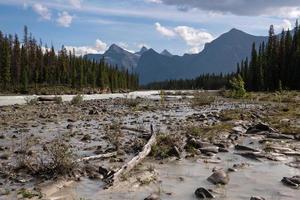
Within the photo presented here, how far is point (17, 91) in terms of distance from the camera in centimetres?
10900

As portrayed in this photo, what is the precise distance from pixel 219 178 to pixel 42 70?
123 metres

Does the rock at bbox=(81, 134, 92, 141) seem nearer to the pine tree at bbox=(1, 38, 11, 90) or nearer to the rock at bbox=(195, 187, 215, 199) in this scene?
the rock at bbox=(195, 187, 215, 199)

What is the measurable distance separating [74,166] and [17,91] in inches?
3929

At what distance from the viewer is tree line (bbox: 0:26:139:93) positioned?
366 ft

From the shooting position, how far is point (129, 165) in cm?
1439

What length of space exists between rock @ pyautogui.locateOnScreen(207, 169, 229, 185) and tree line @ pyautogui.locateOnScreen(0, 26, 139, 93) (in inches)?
3912

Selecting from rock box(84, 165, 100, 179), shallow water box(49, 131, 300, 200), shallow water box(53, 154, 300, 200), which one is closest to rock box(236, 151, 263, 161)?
shallow water box(49, 131, 300, 200)

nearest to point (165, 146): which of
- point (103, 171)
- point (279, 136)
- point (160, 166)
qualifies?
point (160, 166)

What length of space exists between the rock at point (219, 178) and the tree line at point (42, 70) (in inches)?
3912

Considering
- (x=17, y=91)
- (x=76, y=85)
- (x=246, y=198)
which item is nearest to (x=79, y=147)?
(x=246, y=198)

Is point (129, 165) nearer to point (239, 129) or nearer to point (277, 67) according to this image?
point (239, 129)

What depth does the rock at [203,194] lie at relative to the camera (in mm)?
11617

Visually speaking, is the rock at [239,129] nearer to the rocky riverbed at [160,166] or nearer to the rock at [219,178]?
the rocky riverbed at [160,166]

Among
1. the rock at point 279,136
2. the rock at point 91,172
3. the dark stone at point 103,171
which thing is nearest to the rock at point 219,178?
the dark stone at point 103,171
